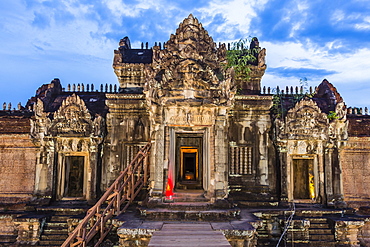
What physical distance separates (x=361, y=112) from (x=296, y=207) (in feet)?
18.9

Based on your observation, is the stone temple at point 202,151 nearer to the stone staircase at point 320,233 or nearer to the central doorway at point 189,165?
the stone staircase at point 320,233

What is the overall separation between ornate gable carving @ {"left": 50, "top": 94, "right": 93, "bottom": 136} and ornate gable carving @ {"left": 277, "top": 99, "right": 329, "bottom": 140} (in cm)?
730

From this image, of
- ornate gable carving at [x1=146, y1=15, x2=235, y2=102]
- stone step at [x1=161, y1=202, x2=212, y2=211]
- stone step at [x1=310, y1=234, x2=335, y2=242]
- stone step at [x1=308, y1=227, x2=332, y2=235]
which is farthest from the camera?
stone step at [x1=308, y1=227, x2=332, y2=235]

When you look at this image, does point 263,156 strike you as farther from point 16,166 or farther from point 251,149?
point 16,166

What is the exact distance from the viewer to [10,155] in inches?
449

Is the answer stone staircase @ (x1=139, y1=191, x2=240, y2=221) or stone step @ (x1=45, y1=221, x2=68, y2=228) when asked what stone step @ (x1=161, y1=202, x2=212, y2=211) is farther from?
stone step @ (x1=45, y1=221, x2=68, y2=228)

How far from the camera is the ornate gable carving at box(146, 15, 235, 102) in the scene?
8352 mm

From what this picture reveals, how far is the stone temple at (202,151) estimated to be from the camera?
841 centimetres

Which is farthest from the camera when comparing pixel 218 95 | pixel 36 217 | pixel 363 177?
→ pixel 363 177

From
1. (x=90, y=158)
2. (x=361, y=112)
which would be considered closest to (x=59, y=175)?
(x=90, y=158)

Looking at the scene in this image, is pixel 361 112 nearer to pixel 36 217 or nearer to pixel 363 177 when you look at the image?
pixel 363 177

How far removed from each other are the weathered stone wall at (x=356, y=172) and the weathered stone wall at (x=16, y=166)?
12.6 meters

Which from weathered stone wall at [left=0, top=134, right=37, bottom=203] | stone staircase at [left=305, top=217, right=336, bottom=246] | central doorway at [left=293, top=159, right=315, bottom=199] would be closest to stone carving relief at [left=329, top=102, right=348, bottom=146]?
central doorway at [left=293, top=159, right=315, bottom=199]

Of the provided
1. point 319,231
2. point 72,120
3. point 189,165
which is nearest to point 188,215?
point 319,231
